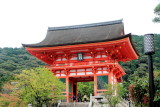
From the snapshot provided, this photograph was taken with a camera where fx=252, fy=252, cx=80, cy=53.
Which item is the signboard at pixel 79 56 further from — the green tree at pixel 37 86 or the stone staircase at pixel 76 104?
the green tree at pixel 37 86

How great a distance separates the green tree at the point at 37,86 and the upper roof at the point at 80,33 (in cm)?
534

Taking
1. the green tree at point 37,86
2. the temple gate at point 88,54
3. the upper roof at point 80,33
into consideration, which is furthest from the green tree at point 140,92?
the upper roof at point 80,33

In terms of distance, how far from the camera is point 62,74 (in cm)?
2497

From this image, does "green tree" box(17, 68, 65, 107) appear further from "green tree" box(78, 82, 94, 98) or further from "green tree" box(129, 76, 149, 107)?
"green tree" box(78, 82, 94, 98)

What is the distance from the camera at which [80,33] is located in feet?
91.0

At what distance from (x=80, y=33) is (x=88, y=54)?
3716 millimetres

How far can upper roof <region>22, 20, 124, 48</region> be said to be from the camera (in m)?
25.1

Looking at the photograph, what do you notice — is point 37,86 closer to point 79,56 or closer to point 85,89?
point 79,56

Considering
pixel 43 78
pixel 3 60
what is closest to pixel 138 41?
pixel 3 60

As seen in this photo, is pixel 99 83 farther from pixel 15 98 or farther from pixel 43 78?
pixel 15 98

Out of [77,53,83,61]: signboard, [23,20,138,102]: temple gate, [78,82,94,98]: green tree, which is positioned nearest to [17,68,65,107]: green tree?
[23,20,138,102]: temple gate

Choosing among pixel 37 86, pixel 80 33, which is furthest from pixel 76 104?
pixel 80 33

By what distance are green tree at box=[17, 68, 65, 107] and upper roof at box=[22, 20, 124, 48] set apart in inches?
210

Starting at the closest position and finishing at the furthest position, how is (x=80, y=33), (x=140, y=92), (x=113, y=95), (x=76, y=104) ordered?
(x=140, y=92)
(x=113, y=95)
(x=76, y=104)
(x=80, y=33)
